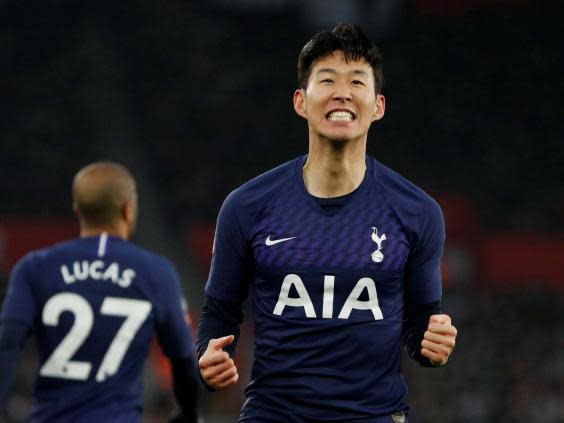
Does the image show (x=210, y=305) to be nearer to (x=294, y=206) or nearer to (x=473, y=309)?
(x=294, y=206)

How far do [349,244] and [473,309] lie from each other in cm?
1454

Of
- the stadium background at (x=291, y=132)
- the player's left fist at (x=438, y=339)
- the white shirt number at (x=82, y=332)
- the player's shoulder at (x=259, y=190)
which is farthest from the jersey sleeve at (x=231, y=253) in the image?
the stadium background at (x=291, y=132)

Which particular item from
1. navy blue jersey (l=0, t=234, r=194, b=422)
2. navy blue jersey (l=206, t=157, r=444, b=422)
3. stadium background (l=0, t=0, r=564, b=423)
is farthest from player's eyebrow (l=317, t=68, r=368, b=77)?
stadium background (l=0, t=0, r=564, b=423)

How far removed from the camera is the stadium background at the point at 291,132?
17.3 m

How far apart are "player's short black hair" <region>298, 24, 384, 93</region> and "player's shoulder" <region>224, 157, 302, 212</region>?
0.28 meters

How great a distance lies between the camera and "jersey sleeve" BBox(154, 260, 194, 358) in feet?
14.7

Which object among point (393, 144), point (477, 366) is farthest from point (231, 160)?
point (477, 366)

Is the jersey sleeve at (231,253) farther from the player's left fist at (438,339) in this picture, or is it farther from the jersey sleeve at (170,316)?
the jersey sleeve at (170,316)

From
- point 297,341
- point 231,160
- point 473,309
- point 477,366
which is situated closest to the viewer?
point 297,341

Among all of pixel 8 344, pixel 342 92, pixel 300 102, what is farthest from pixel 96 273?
pixel 342 92

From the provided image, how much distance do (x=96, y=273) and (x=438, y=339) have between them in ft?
5.04

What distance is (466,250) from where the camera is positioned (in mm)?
18391

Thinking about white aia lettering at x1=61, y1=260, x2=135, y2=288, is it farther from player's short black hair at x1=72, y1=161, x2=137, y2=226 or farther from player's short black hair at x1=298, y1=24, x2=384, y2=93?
player's short black hair at x1=298, y1=24, x2=384, y2=93

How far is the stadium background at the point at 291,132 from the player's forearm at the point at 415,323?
11955 millimetres
